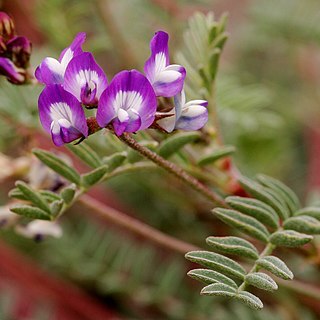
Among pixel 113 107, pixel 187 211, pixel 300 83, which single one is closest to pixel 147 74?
pixel 113 107

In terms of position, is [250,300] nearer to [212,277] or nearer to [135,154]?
[212,277]

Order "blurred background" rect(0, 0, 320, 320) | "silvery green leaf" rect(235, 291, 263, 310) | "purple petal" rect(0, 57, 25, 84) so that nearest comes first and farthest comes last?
"silvery green leaf" rect(235, 291, 263, 310), "purple petal" rect(0, 57, 25, 84), "blurred background" rect(0, 0, 320, 320)

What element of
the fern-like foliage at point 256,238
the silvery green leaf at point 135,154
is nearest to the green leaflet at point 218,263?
the fern-like foliage at point 256,238

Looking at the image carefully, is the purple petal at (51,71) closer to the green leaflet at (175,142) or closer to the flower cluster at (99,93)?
the flower cluster at (99,93)

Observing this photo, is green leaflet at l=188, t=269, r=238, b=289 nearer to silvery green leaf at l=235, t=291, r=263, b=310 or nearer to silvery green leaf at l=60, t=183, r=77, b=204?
silvery green leaf at l=235, t=291, r=263, b=310

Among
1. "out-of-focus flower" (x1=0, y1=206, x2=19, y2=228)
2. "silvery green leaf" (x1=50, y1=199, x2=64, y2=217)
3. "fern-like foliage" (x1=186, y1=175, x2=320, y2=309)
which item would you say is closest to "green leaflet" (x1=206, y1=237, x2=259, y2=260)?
"fern-like foliage" (x1=186, y1=175, x2=320, y2=309)

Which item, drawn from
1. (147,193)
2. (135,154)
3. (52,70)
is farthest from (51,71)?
(147,193)
